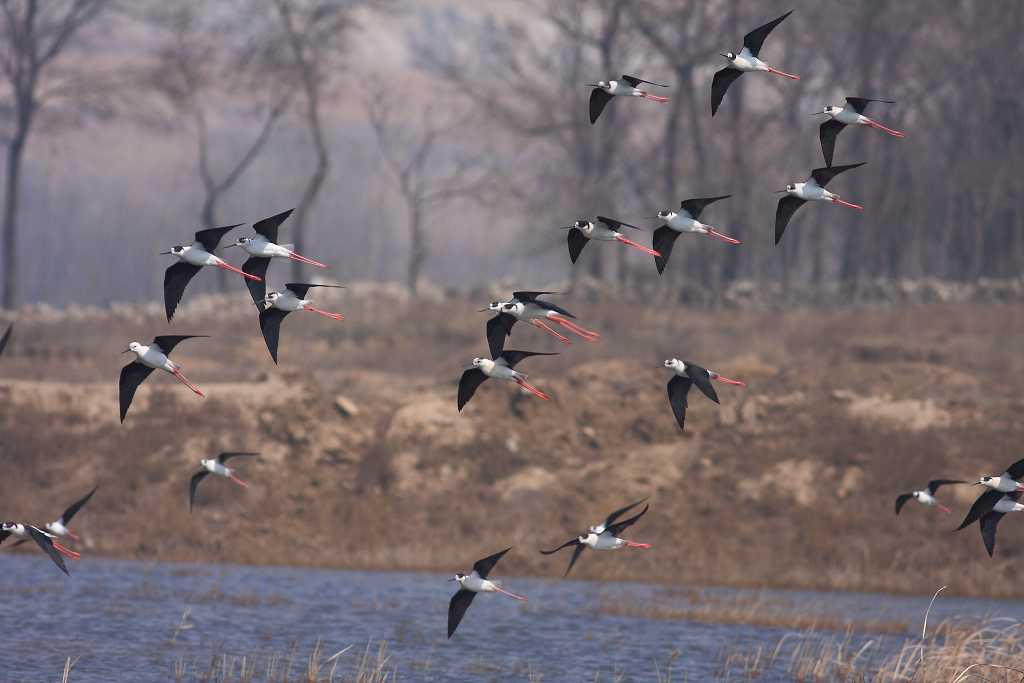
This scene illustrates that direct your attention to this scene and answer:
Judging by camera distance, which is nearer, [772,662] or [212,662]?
[212,662]

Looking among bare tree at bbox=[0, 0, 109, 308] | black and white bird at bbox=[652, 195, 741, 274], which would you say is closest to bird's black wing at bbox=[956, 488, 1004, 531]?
black and white bird at bbox=[652, 195, 741, 274]

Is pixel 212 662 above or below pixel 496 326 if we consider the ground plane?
below

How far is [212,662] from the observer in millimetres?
15594

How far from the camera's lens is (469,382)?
1234 centimetres

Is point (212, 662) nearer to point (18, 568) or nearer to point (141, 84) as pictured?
point (18, 568)

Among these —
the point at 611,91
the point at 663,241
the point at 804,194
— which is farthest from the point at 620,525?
the point at 611,91

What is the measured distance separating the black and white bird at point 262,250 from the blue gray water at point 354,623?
4.84 metres

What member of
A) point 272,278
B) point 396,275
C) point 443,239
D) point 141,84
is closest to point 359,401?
point 141,84

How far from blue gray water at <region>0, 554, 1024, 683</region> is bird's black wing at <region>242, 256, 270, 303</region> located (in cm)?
478

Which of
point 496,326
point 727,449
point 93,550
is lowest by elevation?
point 93,550

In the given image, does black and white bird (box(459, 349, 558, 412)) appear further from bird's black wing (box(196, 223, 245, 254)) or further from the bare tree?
the bare tree

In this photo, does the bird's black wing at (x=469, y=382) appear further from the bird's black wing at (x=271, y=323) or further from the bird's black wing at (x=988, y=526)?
the bird's black wing at (x=988, y=526)

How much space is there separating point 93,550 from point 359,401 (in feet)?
25.1

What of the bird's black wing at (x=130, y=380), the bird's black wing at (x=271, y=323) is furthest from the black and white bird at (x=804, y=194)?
the bird's black wing at (x=130, y=380)
